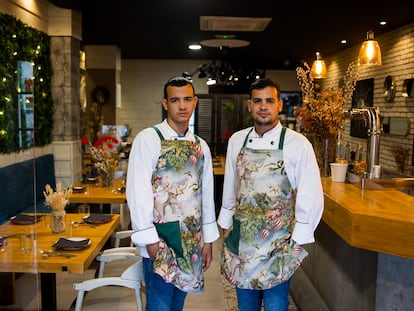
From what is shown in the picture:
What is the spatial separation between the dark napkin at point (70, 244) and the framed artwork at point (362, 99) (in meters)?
5.96

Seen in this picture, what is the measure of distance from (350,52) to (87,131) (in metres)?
5.43

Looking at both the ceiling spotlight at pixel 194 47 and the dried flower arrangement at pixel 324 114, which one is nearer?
the dried flower arrangement at pixel 324 114

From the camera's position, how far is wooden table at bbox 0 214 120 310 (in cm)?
251

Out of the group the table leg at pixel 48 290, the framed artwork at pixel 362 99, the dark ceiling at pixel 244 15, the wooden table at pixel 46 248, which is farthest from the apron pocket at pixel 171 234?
the framed artwork at pixel 362 99

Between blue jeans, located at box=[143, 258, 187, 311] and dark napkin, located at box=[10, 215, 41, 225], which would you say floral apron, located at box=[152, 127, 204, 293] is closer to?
blue jeans, located at box=[143, 258, 187, 311]

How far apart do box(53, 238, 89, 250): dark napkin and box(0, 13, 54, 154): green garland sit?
859mm

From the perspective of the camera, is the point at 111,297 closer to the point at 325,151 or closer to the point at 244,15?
the point at 325,151

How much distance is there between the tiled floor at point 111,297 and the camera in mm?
2508

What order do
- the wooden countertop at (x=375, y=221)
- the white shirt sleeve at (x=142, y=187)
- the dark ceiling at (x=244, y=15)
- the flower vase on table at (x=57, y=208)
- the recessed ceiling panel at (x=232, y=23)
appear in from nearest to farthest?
the wooden countertop at (x=375, y=221), the white shirt sleeve at (x=142, y=187), the flower vase on table at (x=57, y=208), the dark ceiling at (x=244, y=15), the recessed ceiling panel at (x=232, y=23)

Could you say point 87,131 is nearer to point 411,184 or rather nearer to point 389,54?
point 389,54

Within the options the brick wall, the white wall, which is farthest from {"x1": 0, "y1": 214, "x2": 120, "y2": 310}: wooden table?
the white wall

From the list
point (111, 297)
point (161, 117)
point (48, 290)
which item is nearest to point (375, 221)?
point (111, 297)

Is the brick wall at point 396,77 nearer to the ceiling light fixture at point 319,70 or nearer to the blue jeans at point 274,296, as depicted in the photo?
A: the ceiling light fixture at point 319,70

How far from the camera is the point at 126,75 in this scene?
11359 millimetres
